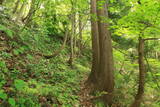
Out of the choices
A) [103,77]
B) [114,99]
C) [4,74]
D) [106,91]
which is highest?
[4,74]

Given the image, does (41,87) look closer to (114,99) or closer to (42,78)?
(42,78)

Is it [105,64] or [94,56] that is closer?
[105,64]

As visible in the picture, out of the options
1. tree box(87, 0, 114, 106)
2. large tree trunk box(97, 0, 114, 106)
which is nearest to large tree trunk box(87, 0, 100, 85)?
tree box(87, 0, 114, 106)

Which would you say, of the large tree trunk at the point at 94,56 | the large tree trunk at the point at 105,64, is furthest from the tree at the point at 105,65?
the large tree trunk at the point at 94,56

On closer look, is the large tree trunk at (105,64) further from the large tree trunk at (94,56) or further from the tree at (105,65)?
the large tree trunk at (94,56)

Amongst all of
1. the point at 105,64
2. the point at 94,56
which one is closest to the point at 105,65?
the point at 105,64

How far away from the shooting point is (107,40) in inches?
221

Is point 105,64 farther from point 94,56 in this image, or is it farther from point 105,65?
point 94,56

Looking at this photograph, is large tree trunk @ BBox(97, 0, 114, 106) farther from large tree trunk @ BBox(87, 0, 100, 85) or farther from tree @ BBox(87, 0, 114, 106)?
large tree trunk @ BBox(87, 0, 100, 85)

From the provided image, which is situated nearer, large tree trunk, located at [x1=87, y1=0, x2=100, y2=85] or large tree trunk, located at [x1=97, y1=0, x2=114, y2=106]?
large tree trunk, located at [x1=97, y1=0, x2=114, y2=106]

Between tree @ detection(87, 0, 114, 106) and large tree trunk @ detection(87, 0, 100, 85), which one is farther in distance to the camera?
large tree trunk @ detection(87, 0, 100, 85)

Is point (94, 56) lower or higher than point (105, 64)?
higher

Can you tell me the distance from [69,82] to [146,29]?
3185 millimetres

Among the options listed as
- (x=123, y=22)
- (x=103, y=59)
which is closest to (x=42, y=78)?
(x=103, y=59)
